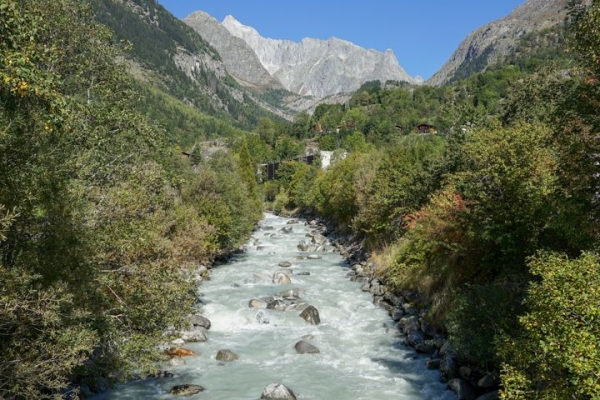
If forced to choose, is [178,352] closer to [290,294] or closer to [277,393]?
[277,393]

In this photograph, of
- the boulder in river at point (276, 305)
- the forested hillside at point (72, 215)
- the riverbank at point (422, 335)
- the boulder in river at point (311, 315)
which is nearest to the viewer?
the forested hillside at point (72, 215)

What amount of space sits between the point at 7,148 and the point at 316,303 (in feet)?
78.6

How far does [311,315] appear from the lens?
1121 inches

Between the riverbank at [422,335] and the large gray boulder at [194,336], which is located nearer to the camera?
the riverbank at [422,335]

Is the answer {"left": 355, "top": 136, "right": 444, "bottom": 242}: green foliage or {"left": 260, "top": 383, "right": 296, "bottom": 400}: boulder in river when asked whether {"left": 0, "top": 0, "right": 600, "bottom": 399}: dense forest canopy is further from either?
{"left": 355, "top": 136, "right": 444, "bottom": 242}: green foliage

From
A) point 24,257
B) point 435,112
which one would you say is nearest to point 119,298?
point 24,257

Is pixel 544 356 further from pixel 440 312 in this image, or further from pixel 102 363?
pixel 440 312

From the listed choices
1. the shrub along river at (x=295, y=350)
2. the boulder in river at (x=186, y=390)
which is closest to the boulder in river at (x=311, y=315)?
the shrub along river at (x=295, y=350)

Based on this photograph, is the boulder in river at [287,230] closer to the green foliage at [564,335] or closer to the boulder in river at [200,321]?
the boulder in river at [200,321]

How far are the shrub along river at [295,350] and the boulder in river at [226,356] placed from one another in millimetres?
244

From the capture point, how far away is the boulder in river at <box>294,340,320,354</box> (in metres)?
23.6

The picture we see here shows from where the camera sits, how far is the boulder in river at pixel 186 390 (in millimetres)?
18641

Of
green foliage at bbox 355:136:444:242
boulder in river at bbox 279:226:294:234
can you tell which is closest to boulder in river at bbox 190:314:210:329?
green foliage at bbox 355:136:444:242

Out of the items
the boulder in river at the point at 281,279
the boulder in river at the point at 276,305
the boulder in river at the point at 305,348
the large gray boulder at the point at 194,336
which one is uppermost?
the boulder in river at the point at 281,279
